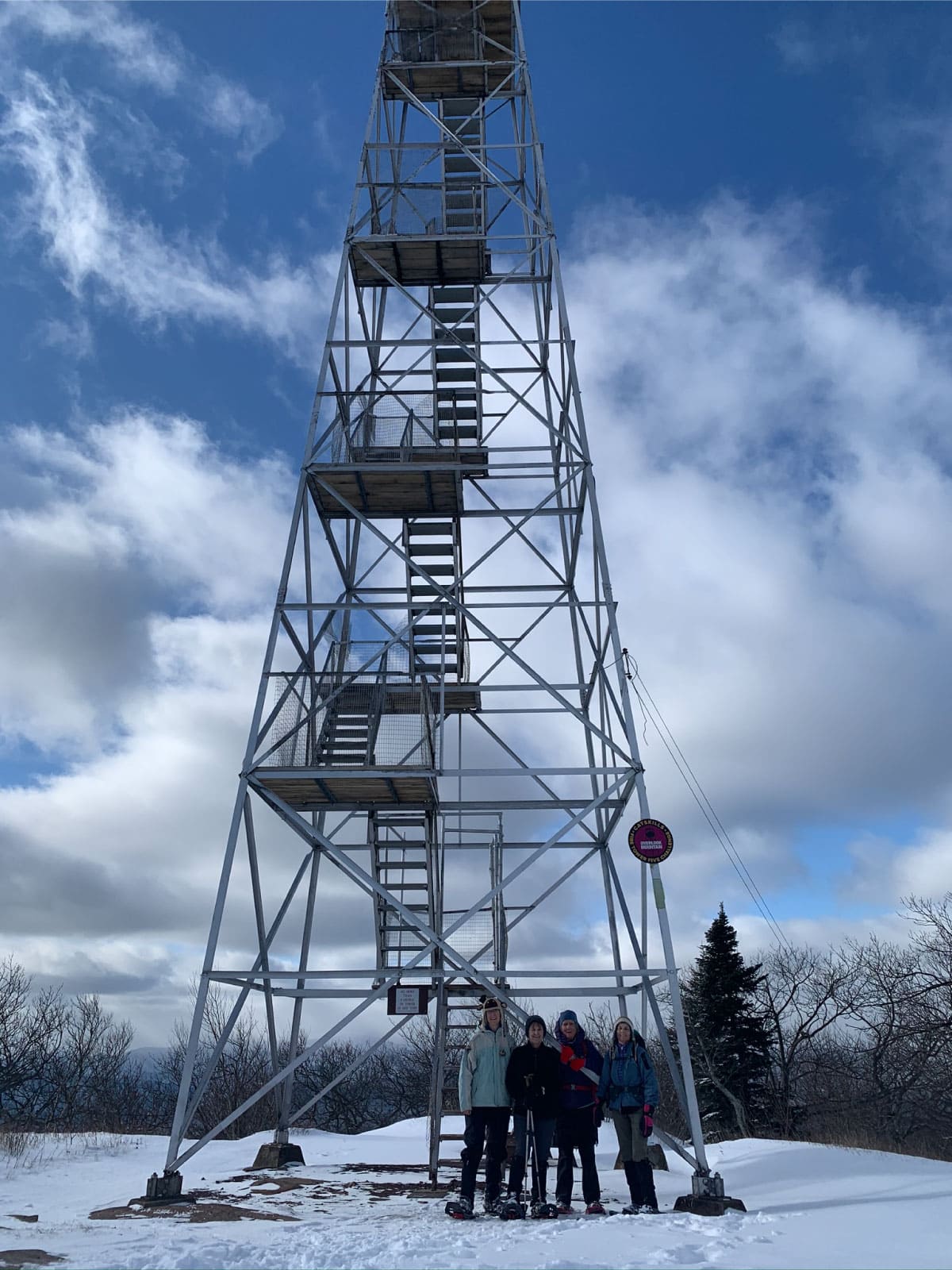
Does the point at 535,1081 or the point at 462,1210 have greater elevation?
the point at 535,1081

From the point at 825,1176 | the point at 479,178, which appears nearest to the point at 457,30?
the point at 479,178

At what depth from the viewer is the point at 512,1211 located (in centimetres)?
851

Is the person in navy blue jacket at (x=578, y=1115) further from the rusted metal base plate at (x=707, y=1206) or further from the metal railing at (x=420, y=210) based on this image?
the metal railing at (x=420, y=210)

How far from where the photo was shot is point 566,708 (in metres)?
13.2

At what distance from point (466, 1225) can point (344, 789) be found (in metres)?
5.72

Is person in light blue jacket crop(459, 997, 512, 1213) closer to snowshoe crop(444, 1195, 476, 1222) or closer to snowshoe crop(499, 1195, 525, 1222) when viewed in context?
snowshoe crop(444, 1195, 476, 1222)

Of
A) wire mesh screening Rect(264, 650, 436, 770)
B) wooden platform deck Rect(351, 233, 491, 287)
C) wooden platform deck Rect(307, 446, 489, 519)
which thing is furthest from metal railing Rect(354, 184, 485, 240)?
wire mesh screening Rect(264, 650, 436, 770)

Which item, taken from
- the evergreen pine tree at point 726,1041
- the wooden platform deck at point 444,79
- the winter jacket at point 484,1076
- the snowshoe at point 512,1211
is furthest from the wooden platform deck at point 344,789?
the evergreen pine tree at point 726,1041

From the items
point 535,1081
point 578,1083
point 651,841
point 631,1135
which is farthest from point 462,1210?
point 651,841

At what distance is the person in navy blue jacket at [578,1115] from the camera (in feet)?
29.0

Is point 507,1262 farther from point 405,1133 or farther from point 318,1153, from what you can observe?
point 405,1133

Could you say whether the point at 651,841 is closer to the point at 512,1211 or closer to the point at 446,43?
the point at 512,1211

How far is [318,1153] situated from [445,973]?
6.34 metres

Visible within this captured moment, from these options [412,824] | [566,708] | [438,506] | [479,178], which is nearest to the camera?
[566,708]
